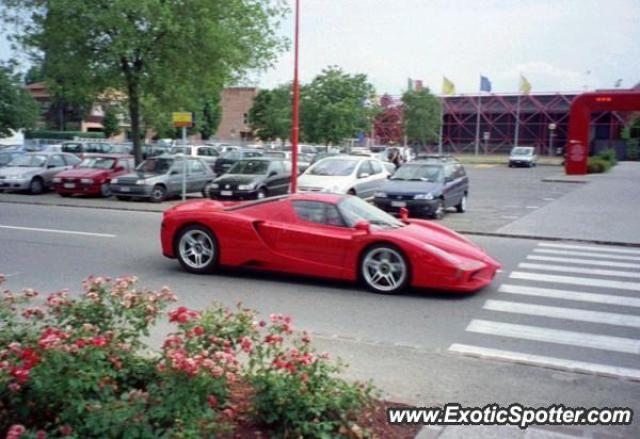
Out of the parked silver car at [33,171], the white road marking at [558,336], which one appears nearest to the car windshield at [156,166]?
the parked silver car at [33,171]

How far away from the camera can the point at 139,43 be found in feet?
68.4

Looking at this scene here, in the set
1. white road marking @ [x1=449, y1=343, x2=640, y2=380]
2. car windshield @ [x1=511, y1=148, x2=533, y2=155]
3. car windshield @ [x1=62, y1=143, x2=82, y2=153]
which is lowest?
white road marking @ [x1=449, y1=343, x2=640, y2=380]

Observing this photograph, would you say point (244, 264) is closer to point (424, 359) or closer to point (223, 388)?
point (424, 359)

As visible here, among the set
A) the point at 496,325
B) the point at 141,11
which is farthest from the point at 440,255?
the point at 141,11

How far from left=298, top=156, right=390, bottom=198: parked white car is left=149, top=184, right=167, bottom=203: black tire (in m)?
4.53

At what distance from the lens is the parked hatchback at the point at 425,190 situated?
17531 mm

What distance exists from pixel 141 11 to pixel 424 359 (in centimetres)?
1715

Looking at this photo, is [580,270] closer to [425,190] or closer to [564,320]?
[564,320]

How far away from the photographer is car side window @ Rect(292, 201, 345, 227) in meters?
8.94

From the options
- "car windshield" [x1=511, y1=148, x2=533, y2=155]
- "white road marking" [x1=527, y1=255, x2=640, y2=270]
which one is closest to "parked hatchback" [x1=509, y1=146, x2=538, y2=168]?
"car windshield" [x1=511, y1=148, x2=533, y2=155]

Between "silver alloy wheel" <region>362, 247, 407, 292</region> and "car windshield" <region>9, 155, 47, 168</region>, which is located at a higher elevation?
"car windshield" <region>9, 155, 47, 168</region>

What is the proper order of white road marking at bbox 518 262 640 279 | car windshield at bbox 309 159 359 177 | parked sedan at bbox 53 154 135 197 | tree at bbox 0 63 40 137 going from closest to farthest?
1. white road marking at bbox 518 262 640 279
2. car windshield at bbox 309 159 359 177
3. parked sedan at bbox 53 154 135 197
4. tree at bbox 0 63 40 137

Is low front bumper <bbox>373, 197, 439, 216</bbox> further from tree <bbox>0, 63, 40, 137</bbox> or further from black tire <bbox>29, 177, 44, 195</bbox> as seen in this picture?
tree <bbox>0, 63, 40, 137</bbox>

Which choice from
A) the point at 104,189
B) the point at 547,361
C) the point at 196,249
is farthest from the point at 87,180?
the point at 547,361
